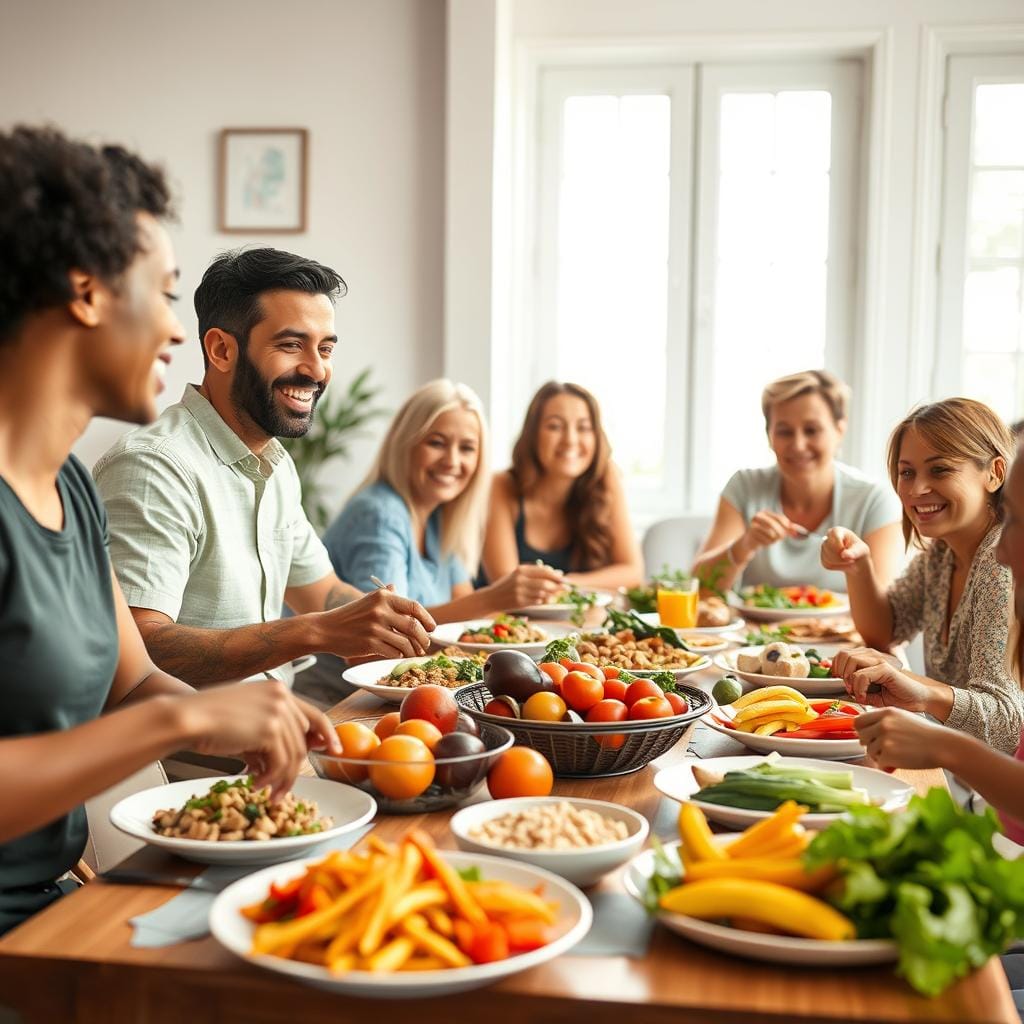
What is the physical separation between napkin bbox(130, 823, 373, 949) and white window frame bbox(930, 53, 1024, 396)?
4.14 m

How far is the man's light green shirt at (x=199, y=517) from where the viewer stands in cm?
203

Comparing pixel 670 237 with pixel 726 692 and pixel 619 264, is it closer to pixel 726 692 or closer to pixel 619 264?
pixel 619 264

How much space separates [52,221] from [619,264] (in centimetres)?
397

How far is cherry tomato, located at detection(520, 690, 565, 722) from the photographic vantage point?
152 centimetres

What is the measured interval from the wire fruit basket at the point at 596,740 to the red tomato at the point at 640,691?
0.17 ft

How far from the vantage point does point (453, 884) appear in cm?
102

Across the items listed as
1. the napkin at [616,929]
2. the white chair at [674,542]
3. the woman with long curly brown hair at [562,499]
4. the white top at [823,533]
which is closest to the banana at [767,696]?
the napkin at [616,929]

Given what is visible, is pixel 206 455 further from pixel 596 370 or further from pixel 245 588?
pixel 596 370

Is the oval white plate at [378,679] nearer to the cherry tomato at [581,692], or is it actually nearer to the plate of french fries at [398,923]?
the cherry tomato at [581,692]

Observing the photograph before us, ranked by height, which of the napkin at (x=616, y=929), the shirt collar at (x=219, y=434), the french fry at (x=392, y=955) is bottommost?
the napkin at (x=616, y=929)

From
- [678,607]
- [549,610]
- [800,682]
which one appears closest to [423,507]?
[549,610]

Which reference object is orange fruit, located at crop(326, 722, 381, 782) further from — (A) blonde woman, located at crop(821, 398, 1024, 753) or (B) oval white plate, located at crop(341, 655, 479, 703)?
(A) blonde woman, located at crop(821, 398, 1024, 753)

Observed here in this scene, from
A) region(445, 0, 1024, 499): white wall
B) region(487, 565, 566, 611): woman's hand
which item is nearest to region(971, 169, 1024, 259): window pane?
region(445, 0, 1024, 499): white wall

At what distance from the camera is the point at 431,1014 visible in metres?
0.96
